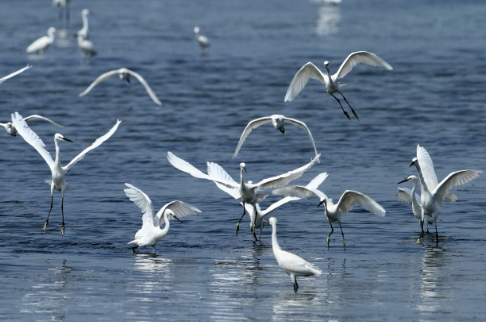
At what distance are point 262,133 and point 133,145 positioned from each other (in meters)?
3.95

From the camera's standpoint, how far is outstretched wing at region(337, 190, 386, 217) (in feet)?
44.8

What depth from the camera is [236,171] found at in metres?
20.8

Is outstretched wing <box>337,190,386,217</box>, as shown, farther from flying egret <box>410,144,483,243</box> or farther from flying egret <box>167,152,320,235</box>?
flying egret <box>410,144,483,243</box>

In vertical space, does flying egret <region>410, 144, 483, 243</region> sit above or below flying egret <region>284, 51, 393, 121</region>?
below

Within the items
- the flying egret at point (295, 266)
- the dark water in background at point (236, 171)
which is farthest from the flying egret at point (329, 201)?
the flying egret at point (295, 266)

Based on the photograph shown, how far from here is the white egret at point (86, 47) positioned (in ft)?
133

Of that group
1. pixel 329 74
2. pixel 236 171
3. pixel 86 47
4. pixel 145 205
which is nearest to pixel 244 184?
pixel 145 205

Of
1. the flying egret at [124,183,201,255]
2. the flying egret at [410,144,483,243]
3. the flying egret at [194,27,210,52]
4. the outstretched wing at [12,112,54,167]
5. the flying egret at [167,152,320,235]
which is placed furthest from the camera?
the flying egret at [194,27,210,52]

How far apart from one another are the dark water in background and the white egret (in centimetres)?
48

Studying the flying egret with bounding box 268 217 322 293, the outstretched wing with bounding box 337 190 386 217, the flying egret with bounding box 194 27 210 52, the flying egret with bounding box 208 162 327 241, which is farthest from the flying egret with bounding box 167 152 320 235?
the flying egret with bounding box 194 27 210 52

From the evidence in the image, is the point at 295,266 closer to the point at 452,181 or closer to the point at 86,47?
the point at 452,181

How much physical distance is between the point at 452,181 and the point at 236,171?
6921 mm

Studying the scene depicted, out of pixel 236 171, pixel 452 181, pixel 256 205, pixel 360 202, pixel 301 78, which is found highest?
pixel 301 78

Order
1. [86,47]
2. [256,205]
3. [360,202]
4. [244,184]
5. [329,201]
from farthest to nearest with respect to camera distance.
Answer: [86,47] → [256,205] → [244,184] → [329,201] → [360,202]
